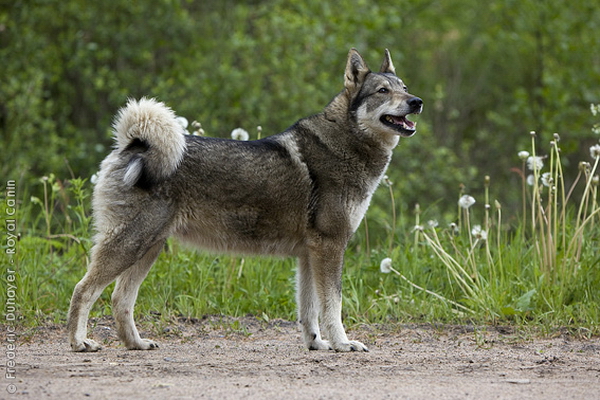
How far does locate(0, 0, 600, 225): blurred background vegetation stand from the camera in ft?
41.7

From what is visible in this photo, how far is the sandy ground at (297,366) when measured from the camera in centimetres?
401

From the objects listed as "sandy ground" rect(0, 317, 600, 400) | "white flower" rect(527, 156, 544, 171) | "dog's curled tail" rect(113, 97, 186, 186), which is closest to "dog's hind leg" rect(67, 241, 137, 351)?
"sandy ground" rect(0, 317, 600, 400)

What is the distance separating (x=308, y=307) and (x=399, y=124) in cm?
144

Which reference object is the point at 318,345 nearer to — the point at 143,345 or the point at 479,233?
the point at 143,345

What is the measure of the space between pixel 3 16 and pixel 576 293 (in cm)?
922

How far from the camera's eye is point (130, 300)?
17.7 feet

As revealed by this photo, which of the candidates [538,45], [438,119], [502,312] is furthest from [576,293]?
[538,45]

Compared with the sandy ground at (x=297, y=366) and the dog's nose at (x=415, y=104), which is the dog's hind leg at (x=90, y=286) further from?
the dog's nose at (x=415, y=104)

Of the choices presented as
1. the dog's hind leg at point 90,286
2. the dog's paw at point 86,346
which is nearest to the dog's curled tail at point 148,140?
the dog's hind leg at point 90,286

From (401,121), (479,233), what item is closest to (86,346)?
(401,121)

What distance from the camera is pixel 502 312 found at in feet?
20.3

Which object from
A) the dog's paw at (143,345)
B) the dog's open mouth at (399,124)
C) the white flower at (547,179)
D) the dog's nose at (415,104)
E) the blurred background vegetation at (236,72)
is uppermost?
the blurred background vegetation at (236,72)

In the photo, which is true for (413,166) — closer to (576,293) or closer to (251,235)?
(576,293)

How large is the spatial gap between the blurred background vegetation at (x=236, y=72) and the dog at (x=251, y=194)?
5.52 m
